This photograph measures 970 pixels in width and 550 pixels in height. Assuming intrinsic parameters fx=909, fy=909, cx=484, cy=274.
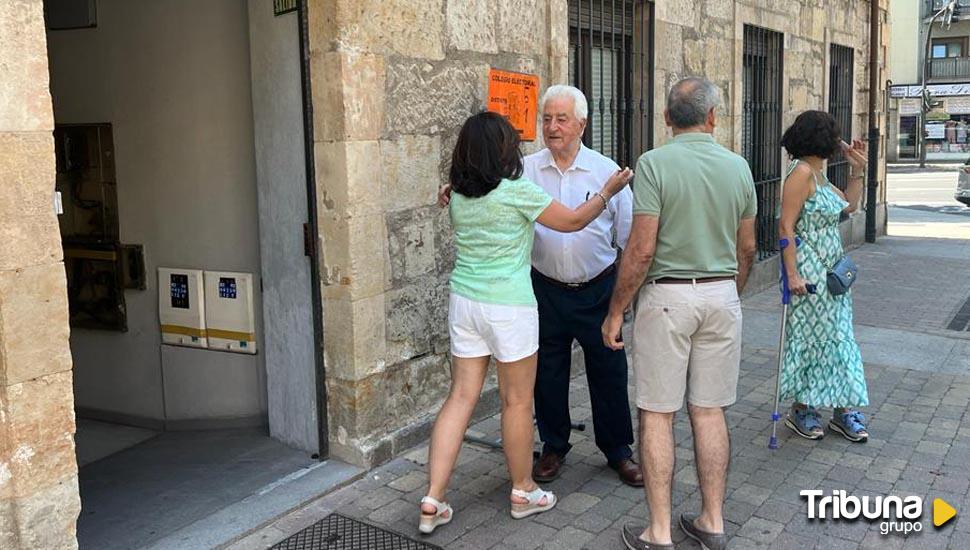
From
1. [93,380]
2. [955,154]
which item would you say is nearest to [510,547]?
[93,380]

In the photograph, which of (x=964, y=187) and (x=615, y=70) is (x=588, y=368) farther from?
(x=964, y=187)

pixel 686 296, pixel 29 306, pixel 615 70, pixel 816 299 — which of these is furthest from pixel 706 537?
pixel 615 70

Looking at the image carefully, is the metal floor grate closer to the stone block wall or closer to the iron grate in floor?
the stone block wall

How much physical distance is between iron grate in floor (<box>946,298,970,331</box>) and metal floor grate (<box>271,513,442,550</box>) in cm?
574

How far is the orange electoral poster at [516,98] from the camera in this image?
17.0ft

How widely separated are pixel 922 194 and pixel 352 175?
24.0 m

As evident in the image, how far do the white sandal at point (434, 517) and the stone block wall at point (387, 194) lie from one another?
2.41ft

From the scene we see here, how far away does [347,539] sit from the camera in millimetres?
3660

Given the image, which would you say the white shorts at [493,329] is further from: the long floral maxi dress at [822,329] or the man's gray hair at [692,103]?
the long floral maxi dress at [822,329]

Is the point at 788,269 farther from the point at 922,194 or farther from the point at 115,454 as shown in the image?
the point at 922,194

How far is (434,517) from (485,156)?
146 centimetres

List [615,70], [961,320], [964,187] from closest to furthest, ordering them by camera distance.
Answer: [615,70]
[961,320]
[964,187]

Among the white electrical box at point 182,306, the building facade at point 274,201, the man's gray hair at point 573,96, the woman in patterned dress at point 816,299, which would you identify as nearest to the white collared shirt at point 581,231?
the man's gray hair at point 573,96

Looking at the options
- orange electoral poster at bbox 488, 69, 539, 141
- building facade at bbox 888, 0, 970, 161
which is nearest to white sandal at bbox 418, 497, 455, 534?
orange electoral poster at bbox 488, 69, 539, 141
